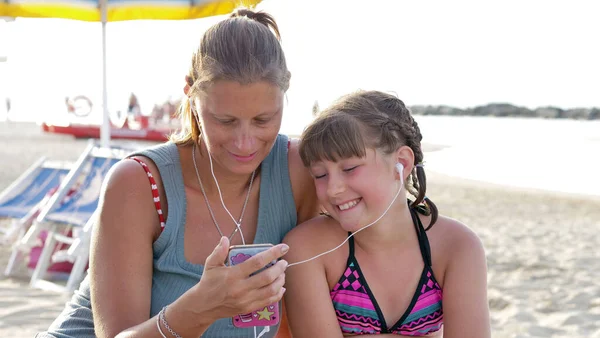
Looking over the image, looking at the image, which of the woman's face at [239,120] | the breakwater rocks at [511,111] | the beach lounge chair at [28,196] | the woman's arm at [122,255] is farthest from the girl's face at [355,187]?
the breakwater rocks at [511,111]

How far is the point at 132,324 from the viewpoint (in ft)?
6.59

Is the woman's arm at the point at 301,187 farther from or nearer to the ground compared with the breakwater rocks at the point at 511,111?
farther from the ground

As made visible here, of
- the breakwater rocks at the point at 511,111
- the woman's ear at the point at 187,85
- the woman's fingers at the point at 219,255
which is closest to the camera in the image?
the woman's fingers at the point at 219,255

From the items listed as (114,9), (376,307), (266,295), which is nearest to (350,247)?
(376,307)

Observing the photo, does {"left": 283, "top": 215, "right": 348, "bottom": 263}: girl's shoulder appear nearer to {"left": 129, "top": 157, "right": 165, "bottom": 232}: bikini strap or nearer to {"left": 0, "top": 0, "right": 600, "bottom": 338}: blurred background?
{"left": 129, "top": 157, "right": 165, "bottom": 232}: bikini strap

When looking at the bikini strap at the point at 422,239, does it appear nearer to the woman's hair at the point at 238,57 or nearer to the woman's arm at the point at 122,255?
the woman's hair at the point at 238,57

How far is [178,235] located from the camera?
2.13 metres

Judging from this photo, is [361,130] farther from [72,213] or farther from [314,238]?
[72,213]

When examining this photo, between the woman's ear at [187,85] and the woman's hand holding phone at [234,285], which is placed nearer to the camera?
the woman's hand holding phone at [234,285]

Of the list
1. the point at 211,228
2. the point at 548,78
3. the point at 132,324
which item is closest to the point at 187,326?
the point at 132,324

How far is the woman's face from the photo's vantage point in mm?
1949

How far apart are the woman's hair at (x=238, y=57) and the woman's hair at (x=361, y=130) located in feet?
0.64

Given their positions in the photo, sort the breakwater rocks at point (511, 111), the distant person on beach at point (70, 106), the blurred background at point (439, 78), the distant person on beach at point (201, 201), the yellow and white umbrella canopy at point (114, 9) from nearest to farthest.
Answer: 1. the distant person on beach at point (201, 201)
2. the yellow and white umbrella canopy at point (114, 9)
3. the blurred background at point (439, 78)
4. the distant person on beach at point (70, 106)
5. the breakwater rocks at point (511, 111)

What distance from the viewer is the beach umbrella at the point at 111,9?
18.0ft
